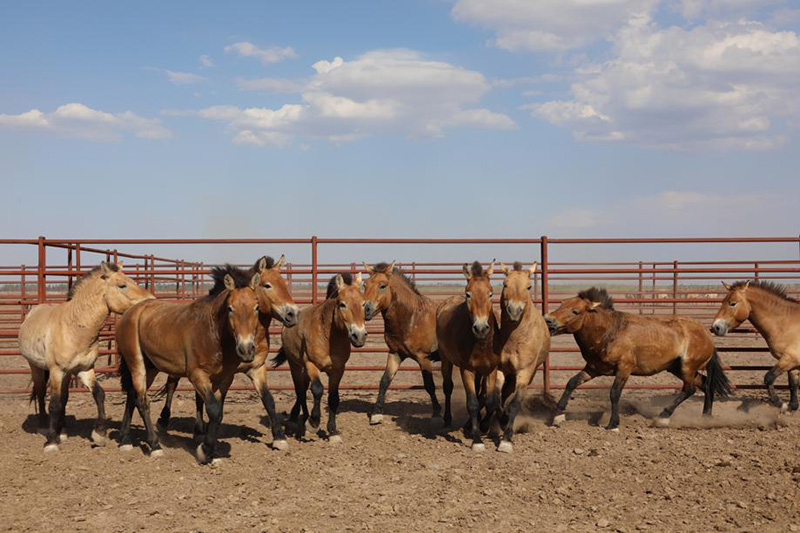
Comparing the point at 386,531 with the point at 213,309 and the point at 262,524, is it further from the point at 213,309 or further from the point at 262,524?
the point at 213,309

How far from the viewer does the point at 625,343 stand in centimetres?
751

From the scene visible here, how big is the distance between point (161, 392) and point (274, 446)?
6.63 feet

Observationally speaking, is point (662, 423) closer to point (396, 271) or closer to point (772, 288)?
point (772, 288)

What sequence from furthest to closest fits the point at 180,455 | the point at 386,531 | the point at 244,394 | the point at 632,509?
the point at 244,394 → the point at 180,455 → the point at 632,509 → the point at 386,531

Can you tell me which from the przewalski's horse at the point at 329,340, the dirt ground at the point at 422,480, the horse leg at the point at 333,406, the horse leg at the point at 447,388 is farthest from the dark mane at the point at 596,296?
the horse leg at the point at 333,406

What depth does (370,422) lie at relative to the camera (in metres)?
7.71

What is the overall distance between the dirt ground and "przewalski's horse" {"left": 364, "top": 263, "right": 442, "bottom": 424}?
0.46 meters

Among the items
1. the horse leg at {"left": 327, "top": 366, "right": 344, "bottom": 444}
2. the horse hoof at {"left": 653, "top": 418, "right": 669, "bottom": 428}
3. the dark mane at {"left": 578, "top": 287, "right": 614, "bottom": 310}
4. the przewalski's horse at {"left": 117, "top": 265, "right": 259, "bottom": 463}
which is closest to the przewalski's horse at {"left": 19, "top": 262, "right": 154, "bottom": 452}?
the przewalski's horse at {"left": 117, "top": 265, "right": 259, "bottom": 463}

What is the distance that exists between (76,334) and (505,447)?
423cm

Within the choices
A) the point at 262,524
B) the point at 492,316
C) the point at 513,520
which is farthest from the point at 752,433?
the point at 262,524

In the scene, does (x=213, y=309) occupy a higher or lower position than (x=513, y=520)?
higher

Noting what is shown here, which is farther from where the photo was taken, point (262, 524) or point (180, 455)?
point (180, 455)

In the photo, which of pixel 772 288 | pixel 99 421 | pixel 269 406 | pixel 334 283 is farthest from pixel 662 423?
pixel 99 421

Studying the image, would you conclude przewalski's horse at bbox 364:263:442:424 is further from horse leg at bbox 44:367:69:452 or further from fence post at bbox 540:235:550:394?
horse leg at bbox 44:367:69:452
